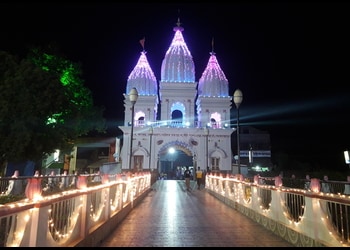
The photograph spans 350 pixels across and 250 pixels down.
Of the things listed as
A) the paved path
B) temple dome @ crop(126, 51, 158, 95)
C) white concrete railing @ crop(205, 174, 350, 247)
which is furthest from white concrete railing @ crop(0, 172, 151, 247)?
temple dome @ crop(126, 51, 158, 95)

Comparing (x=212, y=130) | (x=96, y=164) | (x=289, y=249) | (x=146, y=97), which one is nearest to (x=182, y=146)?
(x=212, y=130)

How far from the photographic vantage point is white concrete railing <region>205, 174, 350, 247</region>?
5.52m

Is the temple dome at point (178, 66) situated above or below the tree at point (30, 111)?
above

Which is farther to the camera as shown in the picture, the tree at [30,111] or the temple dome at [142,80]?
the temple dome at [142,80]

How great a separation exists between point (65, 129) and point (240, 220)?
42.7ft

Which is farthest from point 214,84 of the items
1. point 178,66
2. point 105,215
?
point 105,215

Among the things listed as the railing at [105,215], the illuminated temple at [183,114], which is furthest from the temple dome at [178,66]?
the railing at [105,215]

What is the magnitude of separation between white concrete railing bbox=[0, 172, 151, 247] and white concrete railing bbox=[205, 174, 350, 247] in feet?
14.5

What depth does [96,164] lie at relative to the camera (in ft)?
156

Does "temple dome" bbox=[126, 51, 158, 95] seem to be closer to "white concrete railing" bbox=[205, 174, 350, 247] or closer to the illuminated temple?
the illuminated temple

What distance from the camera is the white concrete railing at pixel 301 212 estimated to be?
18.1ft

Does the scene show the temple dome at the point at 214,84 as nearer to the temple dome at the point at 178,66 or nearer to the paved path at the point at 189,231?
the temple dome at the point at 178,66

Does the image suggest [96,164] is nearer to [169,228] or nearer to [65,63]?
[65,63]

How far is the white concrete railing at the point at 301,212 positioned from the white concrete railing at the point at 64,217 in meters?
4.41
